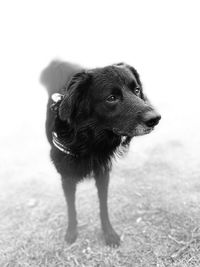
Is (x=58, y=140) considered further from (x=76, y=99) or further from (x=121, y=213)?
(x=121, y=213)

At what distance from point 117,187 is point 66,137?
64.1 inches

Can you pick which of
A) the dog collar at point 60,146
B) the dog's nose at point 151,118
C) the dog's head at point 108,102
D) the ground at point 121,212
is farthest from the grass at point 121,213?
the dog's nose at point 151,118

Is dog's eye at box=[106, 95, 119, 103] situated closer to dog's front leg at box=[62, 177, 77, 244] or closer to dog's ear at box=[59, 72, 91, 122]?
dog's ear at box=[59, 72, 91, 122]

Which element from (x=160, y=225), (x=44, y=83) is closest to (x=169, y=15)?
(x=44, y=83)

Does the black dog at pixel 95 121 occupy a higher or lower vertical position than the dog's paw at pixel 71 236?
higher

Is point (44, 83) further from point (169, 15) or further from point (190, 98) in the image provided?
point (169, 15)

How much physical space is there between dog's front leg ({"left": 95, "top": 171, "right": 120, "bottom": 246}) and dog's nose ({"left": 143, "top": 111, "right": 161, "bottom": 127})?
3.02ft

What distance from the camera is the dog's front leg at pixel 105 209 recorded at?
326 cm

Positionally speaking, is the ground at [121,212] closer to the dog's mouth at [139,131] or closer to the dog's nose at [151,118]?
the dog's mouth at [139,131]

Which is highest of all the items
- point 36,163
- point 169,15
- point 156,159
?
point 169,15

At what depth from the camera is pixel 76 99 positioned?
268 centimetres

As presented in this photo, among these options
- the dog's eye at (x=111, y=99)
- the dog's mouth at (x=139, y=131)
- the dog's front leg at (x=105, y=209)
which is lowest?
the dog's front leg at (x=105, y=209)

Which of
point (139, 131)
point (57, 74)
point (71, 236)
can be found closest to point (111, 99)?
point (139, 131)

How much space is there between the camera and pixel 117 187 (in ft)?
14.1
